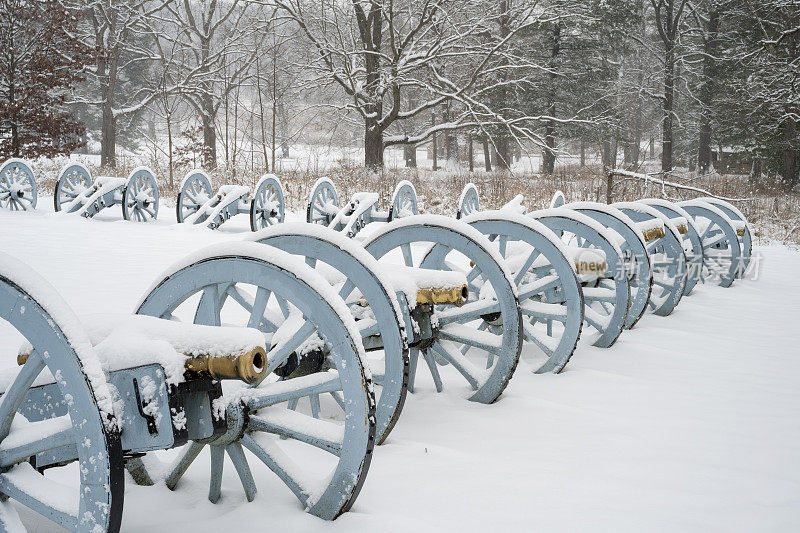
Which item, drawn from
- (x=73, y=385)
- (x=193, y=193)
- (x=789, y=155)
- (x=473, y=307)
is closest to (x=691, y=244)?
(x=473, y=307)

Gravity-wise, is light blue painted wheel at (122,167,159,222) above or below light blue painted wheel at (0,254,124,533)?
above

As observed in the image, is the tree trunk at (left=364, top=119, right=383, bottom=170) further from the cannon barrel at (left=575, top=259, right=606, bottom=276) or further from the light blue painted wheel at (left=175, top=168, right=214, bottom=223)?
the cannon barrel at (left=575, top=259, right=606, bottom=276)

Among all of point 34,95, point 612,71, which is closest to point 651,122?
point 612,71

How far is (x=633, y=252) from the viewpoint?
5.05 meters

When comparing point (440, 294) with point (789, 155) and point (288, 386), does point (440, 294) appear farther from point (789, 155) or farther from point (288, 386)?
point (789, 155)

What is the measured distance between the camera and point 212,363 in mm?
1916

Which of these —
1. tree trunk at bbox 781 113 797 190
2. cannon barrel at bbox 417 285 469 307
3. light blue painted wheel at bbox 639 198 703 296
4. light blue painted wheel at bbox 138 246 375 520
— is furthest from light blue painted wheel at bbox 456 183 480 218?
tree trunk at bbox 781 113 797 190

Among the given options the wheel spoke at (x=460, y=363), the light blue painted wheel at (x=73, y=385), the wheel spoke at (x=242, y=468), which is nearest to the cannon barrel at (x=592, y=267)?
the wheel spoke at (x=460, y=363)

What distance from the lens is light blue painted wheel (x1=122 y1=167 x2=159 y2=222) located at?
36.5 feet

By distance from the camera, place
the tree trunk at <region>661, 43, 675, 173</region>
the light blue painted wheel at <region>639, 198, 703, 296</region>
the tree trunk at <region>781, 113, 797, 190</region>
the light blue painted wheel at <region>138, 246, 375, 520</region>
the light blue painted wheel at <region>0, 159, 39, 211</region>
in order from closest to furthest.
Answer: the light blue painted wheel at <region>138, 246, 375, 520</region>, the light blue painted wheel at <region>639, 198, 703, 296</region>, the light blue painted wheel at <region>0, 159, 39, 211</region>, the tree trunk at <region>781, 113, 797, 190</region>, the tree trunk at <region>661, 43, 675, 173</region>

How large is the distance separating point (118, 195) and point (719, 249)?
966 cm

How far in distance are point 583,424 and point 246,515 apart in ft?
6.01

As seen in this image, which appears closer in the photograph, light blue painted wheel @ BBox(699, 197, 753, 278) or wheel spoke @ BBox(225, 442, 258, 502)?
wheel spoke @ BBox(225, 442, 258, 502)

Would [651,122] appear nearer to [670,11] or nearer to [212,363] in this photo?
[670,11]
